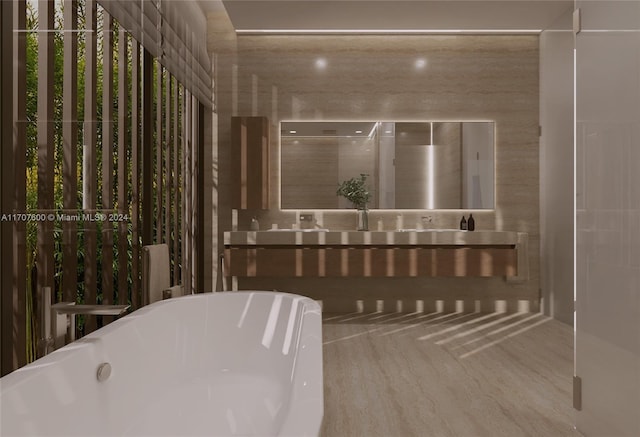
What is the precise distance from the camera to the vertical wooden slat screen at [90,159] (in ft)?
6.18

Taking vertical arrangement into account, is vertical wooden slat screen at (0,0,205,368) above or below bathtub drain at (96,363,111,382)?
above

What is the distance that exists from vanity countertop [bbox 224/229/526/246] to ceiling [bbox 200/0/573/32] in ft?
6.00

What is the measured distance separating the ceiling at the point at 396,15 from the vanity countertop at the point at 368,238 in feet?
6.00

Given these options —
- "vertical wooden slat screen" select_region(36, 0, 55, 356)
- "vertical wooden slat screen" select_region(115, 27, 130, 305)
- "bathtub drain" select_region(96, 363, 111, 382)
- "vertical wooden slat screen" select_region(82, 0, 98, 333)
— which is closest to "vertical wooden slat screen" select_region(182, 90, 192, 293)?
"vertical wooden slat screen" select_region(115, 27, 130, 305)

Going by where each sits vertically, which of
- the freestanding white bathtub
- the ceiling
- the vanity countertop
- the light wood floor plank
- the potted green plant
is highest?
the ceiling

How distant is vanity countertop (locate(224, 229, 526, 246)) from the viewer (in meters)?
3.96

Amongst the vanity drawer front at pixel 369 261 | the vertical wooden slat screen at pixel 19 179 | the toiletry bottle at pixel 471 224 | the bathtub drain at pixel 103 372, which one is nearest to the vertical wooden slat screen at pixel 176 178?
the vanity drawer front at pixel 369 261

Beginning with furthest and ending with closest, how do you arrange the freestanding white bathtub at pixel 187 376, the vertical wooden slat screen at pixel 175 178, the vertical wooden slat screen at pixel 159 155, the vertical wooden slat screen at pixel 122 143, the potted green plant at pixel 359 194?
the potted green plant at pixel 359 194 → the vertical wooden slat screen at pixel 175 178 → the vertical wooden slat screen at pixel 159 155 → the vertical wooden slat screen at pixel 122 143 → the freestanding white bathtub at pixel 187 376

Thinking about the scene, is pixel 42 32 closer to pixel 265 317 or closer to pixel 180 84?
pixel 265 317

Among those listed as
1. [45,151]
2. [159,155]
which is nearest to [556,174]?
[159,155]

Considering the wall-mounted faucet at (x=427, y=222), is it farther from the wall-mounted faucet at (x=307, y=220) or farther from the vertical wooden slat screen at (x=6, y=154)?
the vertical wooden slat screen at (x=6, y=154)

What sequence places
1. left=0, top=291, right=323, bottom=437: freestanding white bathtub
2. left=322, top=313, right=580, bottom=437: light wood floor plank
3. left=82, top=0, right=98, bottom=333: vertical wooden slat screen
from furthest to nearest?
1. left=322, top=313, right=580, bottom=437: light wood floor plank
2. left=82, top=0, right=98, bottom=333: vertical wooden slat screen
3. left=0, top=291, right=323, bottom=437: freestanding white bathtub

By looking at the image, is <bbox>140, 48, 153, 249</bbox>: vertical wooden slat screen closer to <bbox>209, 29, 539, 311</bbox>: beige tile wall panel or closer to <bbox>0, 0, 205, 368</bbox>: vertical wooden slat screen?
<bbox>0, 0, 205, 368</bbox>: vertical wooden slat screen

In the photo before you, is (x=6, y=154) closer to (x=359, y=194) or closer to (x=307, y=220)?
(x=307, y=220)
